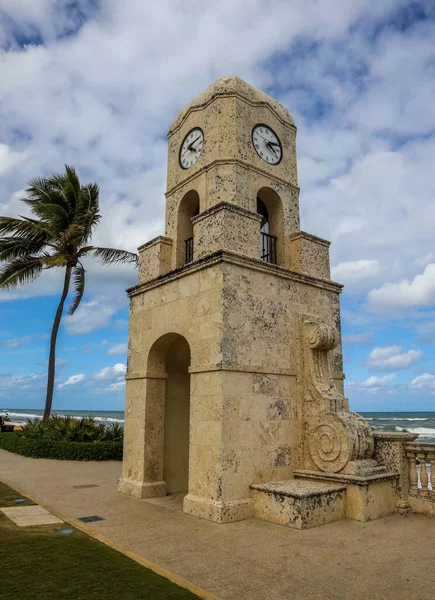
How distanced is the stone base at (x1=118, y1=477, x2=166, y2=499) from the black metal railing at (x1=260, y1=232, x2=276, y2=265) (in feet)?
16.7

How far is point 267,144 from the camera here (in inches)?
389

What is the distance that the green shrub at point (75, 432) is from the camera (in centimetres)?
1553

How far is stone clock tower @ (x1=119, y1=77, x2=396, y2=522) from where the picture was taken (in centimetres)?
752

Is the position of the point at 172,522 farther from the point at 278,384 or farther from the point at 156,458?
the point at 278,384

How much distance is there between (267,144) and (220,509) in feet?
23.9

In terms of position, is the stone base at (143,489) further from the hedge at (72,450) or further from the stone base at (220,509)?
the hedge at (72,450)

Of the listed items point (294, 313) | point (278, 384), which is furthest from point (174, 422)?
point (294, 313)

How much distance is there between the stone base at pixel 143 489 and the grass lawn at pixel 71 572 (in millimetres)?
2882

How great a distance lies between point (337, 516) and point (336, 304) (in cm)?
437

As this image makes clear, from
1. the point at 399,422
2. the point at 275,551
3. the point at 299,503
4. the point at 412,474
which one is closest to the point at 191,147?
the point at 299,503

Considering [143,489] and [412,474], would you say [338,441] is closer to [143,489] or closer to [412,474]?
[412,474]

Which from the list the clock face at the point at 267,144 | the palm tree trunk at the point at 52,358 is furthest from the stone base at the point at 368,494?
the palm tree trunk at the point at 52,358

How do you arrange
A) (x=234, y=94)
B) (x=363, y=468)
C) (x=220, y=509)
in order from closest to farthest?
(x=220, y=509), (x=363, y=468), (x=234, y=94)

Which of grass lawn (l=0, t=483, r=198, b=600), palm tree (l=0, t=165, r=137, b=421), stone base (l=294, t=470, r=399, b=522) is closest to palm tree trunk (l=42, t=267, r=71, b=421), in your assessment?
palm tree (l=0, t=165, r=137, b=421)
